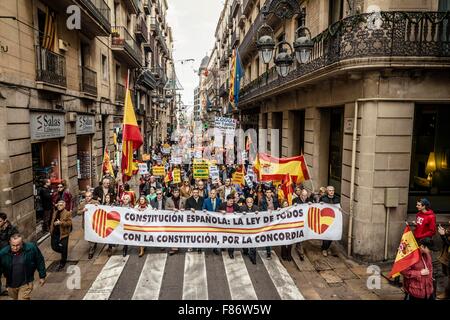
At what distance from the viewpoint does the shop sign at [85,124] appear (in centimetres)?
1373

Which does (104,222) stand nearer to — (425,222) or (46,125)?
(46,125)

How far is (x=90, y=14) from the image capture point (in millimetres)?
13016

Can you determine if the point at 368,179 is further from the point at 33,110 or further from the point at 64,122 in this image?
the point at 64,122

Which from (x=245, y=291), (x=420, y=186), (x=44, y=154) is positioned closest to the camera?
(x=245, y=291)

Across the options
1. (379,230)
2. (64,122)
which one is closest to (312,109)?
(379,230)

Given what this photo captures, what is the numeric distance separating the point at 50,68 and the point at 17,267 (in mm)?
7545

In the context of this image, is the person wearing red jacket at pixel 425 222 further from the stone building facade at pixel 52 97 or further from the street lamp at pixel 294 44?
the stone building facade at pixel 52 97

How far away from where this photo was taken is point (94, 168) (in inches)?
641

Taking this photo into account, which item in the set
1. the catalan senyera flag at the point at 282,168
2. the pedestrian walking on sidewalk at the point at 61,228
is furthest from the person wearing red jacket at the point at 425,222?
the pedestrian walking on sidewalk at the point at 61,228

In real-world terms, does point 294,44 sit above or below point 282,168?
above

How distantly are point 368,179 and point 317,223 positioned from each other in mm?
1735

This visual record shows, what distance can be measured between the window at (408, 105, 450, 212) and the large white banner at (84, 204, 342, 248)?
11.2 feet

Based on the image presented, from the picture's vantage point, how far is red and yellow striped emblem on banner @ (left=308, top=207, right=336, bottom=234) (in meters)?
8.05

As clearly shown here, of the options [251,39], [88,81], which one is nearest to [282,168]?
[88,81]
